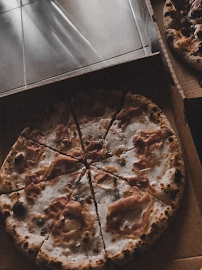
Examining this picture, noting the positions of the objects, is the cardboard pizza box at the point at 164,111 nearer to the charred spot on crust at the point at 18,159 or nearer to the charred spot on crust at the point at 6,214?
the charred spot on crust at the point at 6,214

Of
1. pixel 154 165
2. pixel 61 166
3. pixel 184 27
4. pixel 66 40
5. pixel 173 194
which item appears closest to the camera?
pixel 173 194

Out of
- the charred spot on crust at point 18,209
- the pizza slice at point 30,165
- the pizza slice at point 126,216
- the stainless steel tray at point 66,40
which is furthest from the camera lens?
the stainless steel tray at point 66,40

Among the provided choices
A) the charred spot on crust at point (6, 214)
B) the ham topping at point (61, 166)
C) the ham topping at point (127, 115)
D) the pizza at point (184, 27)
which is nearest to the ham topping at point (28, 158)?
the ham topping at point (61, 166)

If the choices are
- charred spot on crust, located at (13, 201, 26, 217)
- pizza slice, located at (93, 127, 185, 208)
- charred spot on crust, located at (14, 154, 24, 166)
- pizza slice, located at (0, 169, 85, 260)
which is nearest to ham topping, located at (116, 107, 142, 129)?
pizza slice, located at (93, 127, 185, 208)

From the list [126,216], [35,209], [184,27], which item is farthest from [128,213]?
[184,27]

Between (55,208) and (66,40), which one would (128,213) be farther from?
(66,40)

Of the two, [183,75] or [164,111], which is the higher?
[183,75]

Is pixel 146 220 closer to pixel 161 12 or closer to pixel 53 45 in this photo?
pixel 161 12
